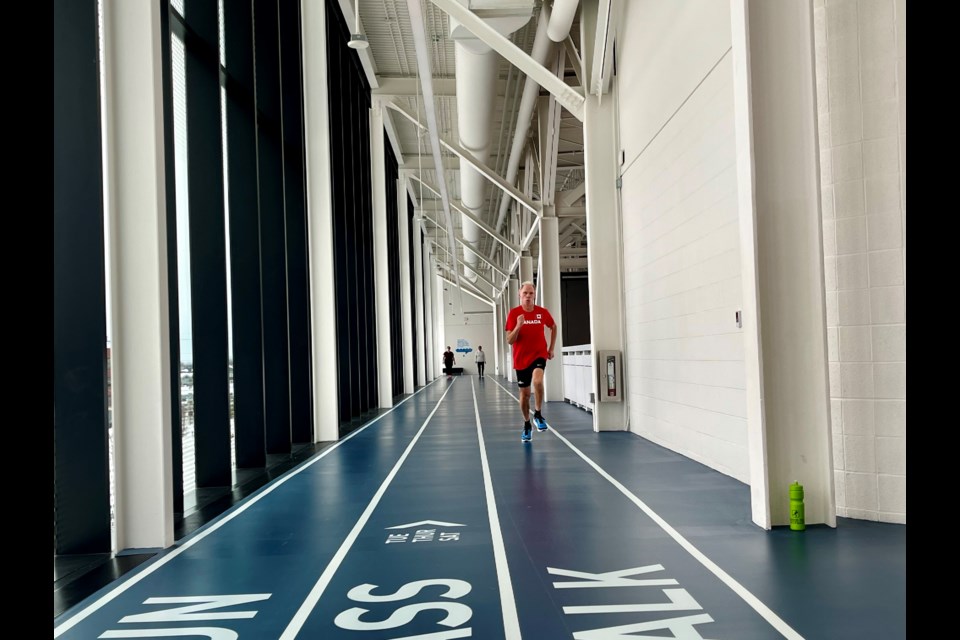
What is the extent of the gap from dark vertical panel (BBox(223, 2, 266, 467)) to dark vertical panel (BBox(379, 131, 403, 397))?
1274 cm

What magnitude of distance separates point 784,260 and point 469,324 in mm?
44393

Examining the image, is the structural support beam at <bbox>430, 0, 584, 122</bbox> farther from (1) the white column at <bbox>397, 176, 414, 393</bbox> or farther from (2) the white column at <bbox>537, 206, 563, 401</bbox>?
(1) the white column at <bbox>397, 176, 414, 393</bbox>

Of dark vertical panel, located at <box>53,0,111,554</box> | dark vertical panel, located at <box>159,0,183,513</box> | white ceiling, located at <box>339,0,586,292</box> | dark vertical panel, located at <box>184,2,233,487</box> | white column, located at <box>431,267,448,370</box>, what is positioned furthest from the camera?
white column, located at <box>431,267,448,370</box>

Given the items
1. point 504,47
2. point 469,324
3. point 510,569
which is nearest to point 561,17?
point 504,47

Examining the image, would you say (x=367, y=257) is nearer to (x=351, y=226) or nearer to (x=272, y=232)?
(x=351, y=226)

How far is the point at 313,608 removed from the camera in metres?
3.44

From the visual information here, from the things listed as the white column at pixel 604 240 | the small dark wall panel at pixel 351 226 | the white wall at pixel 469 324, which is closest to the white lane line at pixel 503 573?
the white column at pixel 604 240

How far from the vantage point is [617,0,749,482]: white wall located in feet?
20.8

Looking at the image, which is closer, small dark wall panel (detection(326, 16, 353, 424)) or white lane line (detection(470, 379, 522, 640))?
white lane line (detection(470, 379, 522, 640))

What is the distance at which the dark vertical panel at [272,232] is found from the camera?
9.07 meters

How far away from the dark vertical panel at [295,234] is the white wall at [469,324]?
38361mm

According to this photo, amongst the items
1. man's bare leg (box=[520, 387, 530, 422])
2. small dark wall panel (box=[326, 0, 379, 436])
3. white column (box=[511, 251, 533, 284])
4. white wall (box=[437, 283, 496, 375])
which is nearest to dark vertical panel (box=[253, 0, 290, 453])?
small dark wall panel (box=[326, 0, 379, 436])

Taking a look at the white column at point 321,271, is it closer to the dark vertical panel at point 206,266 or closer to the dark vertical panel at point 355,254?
the dark vertical panel at point 355,254
